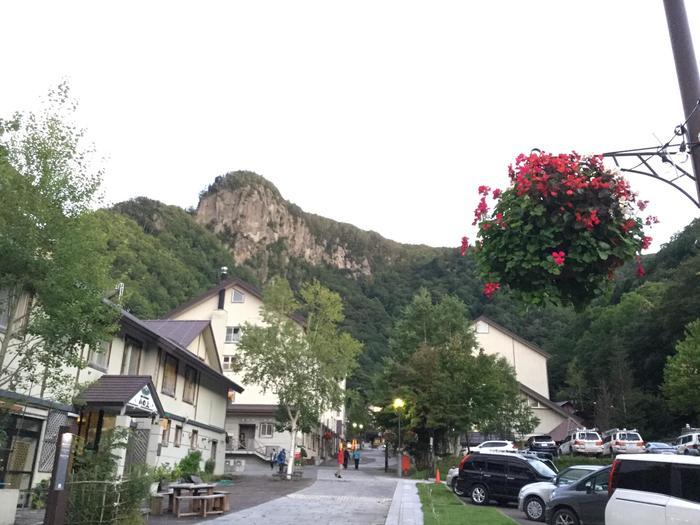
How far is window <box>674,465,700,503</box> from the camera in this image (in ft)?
27.1

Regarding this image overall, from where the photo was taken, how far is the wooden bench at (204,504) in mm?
15336

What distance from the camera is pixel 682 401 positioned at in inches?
1613

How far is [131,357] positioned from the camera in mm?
23016

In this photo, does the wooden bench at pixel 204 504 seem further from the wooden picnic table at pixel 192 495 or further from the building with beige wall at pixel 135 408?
the building with beige wall at pixel 135 408

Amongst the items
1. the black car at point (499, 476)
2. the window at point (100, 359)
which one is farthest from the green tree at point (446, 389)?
the window at point (100, 359)

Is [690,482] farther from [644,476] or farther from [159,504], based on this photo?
[159,504]

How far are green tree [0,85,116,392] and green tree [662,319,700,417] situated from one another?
4026cm

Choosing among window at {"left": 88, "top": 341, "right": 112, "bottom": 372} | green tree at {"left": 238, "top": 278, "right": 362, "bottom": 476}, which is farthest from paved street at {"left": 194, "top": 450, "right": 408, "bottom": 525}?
green tree at {"left": 238, "top": 278, "right": 362, "bottom": 476}

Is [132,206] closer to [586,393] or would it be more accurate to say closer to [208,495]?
[586,393]

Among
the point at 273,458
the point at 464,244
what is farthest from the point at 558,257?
the point at 273,458

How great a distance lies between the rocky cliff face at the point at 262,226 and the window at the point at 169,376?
128275 mm

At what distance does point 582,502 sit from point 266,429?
1346 inches

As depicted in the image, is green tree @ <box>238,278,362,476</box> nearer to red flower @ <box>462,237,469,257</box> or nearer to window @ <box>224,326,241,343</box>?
window @ <box>224,326,241,343</box>

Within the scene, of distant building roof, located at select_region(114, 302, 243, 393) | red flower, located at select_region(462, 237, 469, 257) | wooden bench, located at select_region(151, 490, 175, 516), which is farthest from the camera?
distant building roof, located at select_region(114, 302, 243, 393)
